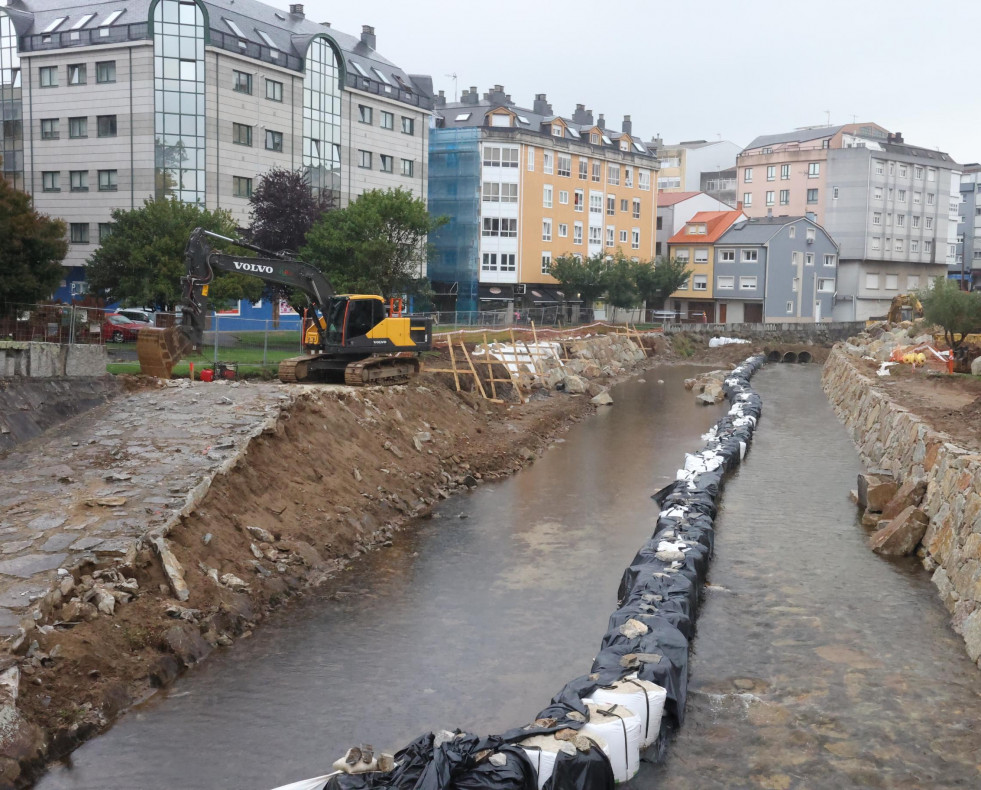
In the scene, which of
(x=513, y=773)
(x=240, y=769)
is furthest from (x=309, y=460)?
(x=513, y=773)

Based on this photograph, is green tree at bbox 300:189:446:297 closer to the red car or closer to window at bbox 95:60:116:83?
the red car

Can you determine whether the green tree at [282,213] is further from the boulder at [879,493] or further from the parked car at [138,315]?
the boulder at [879,493]

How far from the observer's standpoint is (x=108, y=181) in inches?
1876

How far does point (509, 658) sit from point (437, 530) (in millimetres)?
6399

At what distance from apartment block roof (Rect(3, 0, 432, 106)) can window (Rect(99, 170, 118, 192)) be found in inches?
243

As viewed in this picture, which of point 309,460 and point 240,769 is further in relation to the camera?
point 309,460

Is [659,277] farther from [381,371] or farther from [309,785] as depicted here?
[309,785]

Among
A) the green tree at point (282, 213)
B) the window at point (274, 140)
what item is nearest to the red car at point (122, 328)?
the green tree at point (282, 213)

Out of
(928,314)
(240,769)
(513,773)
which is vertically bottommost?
(240,769)

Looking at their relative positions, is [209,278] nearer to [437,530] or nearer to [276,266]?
[276,266]

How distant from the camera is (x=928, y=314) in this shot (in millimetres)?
41000

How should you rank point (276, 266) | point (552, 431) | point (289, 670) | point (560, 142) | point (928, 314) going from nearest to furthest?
point (289, 670) < point (276, 266) < point (552, 431) < point (928, 314) < point (560, 142)

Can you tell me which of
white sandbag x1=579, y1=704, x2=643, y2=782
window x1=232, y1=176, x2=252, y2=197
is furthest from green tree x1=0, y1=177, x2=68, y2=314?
white sandbag x1=579, y1=704, x2=643, y2=782

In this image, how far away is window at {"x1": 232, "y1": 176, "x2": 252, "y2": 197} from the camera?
47906 mm
